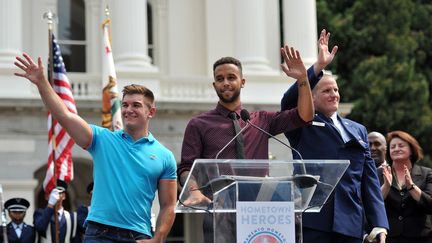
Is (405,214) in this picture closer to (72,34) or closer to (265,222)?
(265,222)

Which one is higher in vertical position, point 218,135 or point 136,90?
point 136,90

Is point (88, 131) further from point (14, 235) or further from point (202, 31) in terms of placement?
point (202, 31)

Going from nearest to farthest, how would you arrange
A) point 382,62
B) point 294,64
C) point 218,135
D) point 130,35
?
1. point 294,64
2. point 218,135
3. point 130,35
4. point 382,62

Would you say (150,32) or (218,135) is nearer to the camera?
(218,135)

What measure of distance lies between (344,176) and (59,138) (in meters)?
11.5

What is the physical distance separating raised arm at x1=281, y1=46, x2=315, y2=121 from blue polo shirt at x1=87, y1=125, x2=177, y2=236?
0.94m

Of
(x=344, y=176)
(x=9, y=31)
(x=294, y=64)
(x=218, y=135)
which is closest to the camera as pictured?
(x=294, y=64)

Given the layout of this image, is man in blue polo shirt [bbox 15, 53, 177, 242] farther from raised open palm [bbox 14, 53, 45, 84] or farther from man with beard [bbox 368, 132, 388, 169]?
man with beard [bbox 368, 132, 388, 169]

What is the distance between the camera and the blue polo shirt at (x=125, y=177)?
7234 millimetres

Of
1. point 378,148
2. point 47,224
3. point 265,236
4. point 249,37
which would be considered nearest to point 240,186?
point 265,236

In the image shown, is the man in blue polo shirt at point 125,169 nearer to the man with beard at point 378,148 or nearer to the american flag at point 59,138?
the man with beard at point 378,148

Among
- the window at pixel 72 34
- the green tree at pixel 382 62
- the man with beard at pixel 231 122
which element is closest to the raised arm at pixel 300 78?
the man with beard at pixel 231 122

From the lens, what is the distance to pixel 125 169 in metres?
7.31

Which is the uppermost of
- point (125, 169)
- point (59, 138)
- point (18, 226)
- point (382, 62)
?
point (382, 62)
